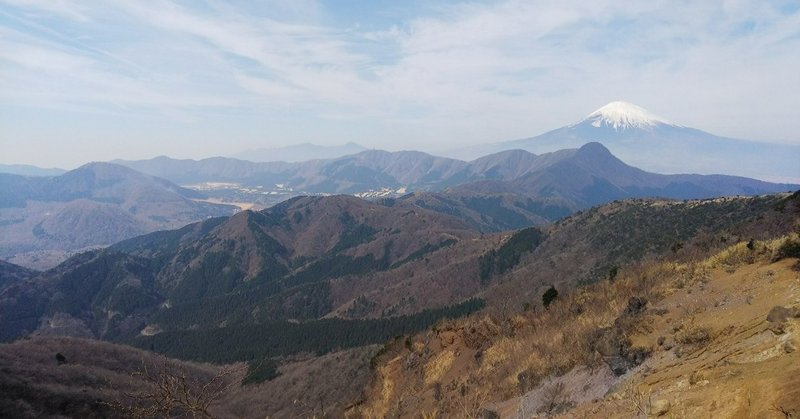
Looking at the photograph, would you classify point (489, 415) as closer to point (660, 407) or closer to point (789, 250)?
point (660, 407)

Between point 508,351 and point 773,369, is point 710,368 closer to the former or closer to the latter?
point 773,369

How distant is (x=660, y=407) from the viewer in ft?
26.6

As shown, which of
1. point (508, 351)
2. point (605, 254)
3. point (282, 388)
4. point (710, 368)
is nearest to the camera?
point (710, 368)

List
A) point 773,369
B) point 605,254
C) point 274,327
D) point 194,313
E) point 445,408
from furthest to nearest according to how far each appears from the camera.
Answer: point 194,313, point 274,327, point 605,254, point 445,408, point 773,369

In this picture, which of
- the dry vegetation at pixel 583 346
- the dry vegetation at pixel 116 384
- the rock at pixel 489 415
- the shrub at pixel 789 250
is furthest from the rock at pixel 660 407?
the shrub at pixel 789 250

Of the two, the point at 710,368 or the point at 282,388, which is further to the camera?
the point at 282,388

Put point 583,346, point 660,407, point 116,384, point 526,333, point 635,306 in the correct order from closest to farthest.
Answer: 1. point 660,407
2. point 583,346
3. point 635,306
4. point 526,333
5. point 116,384

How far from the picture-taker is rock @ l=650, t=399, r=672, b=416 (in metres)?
8.03

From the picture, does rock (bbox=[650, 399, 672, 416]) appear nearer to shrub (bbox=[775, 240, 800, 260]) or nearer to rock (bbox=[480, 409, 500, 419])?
rock (bbox=[480, 409, 500, 419])

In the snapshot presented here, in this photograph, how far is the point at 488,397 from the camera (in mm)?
16062

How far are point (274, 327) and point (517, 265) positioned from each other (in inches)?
3234

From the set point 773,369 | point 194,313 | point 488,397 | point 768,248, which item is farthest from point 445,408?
point 194,313

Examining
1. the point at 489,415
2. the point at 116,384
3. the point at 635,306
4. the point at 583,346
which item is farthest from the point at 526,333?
the point at 116,384

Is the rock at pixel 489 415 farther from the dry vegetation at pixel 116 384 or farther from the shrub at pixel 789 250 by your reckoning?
the shrub at pixel 789 250
